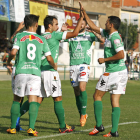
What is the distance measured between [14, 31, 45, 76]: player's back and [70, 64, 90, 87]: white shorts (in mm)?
2222

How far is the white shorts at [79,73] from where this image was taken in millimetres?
8375

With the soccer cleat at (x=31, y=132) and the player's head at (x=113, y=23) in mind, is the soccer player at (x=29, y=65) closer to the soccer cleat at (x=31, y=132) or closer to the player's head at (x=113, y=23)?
the soccer cleat at (x=31, y=132)

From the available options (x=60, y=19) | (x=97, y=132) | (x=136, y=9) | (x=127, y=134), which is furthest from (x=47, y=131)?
(x=136, y=9)

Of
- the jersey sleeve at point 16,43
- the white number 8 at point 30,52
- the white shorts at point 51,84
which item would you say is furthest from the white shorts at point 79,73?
the jersey sleeve at point 16,43

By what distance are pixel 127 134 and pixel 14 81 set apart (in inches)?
92.9

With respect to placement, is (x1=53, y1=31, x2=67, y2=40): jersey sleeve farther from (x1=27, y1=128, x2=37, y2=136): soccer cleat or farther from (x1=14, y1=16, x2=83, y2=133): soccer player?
(x1=27, y1=128, x2=37, y2=136): soccer cleat

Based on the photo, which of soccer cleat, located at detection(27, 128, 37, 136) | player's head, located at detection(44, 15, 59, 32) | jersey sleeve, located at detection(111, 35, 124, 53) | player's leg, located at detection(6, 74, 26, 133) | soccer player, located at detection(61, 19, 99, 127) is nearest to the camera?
soccer cleat, located at detection(27, 128, 37, 136)

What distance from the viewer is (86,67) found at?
8.43 m

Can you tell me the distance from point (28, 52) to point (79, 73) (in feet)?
7.83

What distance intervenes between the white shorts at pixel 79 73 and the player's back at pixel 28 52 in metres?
2.22

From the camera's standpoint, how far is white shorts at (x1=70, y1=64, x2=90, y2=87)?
27.5 ft

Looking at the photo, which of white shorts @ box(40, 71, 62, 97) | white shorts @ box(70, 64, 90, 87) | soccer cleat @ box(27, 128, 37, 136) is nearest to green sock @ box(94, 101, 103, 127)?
white shorts @ box(40, 71, 62, 97)

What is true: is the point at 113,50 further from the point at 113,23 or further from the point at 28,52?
the point at 28,52

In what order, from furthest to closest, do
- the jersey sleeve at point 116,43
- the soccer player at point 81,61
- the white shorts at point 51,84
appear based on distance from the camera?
the soccer player at point 81,61 < the white shorts at point 51,84 < the jersey sleeve at point 116,43
